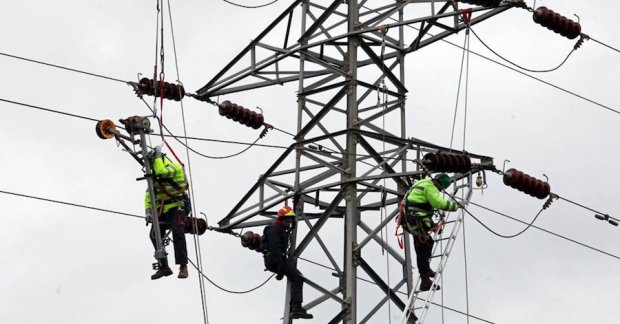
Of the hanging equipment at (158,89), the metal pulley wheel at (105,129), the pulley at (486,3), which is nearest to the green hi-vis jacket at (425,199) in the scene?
the pulley at (486,3)

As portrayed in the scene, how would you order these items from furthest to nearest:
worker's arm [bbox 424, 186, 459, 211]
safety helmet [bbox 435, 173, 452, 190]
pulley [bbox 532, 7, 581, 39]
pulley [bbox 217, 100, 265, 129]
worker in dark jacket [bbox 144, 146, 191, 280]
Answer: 1. pulley [bbox 217, 100, 265, 129]
2. pulley [bbox 532, 7, 581, 39]
3. safety helmet [bbox 435, 173, 452, 190]
4. worker's arm [bbox 424, 186, 459, 211]
5. worker in dark jacket [bbox 144, 146, 191, 280]

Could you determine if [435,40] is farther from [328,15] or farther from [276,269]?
[276,269]

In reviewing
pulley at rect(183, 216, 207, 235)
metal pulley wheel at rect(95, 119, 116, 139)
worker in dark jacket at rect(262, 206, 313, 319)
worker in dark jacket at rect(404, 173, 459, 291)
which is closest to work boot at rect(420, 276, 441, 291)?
worker in dark jacket at rect(404, 173, 459, 291)

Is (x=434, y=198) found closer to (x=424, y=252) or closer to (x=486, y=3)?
(x=424, y=252)

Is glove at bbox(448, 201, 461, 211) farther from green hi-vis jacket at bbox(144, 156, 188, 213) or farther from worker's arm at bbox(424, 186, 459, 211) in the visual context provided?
green hi-vis jacket at bbox(144, 156, 188, 213)

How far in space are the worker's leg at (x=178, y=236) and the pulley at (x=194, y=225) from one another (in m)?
0.27

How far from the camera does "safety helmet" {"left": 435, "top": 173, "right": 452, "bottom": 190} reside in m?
29.0

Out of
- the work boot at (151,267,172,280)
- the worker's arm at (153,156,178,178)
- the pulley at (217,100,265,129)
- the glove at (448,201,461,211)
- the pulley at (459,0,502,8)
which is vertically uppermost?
the pulley at (217,100,265,129)

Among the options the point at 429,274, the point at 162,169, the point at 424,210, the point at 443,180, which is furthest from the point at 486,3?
the point at 162,169

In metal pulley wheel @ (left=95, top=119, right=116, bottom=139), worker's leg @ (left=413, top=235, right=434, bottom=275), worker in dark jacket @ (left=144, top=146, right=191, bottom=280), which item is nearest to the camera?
metal pulley wheel @ (left=95, top=119, right=116, bottom=139)

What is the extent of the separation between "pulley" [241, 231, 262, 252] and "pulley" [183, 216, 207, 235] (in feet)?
2.54

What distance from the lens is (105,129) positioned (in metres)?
27.0

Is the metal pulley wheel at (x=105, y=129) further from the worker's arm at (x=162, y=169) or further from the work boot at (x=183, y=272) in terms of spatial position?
the work boot at (x=183, y=272)

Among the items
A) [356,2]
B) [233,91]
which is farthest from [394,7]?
[233,91]
